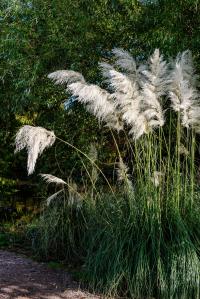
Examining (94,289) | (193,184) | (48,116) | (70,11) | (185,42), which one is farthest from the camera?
(48,116)

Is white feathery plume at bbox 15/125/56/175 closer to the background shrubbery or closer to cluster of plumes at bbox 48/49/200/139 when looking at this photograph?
cluster of plumes at bbox 48/49/200/139

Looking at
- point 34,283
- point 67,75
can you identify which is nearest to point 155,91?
point 67,75

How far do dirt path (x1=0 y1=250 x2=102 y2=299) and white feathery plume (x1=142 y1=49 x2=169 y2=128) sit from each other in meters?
1.79

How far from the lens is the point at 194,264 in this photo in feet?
14.2

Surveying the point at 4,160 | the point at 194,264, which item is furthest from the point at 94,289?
the point at 4,160

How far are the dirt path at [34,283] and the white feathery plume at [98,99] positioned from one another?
5.56ft

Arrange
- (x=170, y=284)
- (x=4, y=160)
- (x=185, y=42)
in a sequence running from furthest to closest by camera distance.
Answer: (x=4, y=160) → (x=185, y=42) → (x=170, y=284)

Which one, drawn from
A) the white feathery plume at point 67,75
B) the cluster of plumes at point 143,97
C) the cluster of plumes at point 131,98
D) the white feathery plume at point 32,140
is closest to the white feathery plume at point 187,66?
the cluster of plumes at point 143,97

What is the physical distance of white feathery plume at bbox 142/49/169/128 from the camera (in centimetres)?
505

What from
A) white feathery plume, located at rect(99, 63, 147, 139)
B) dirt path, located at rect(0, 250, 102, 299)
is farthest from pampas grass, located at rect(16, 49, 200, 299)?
dirt path, located at rect(0, 250, 102, 299)

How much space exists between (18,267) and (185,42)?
358 cm

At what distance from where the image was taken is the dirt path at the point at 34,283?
4543mm

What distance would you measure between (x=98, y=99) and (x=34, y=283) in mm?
1919

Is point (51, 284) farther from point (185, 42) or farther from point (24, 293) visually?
point (185, 42)
